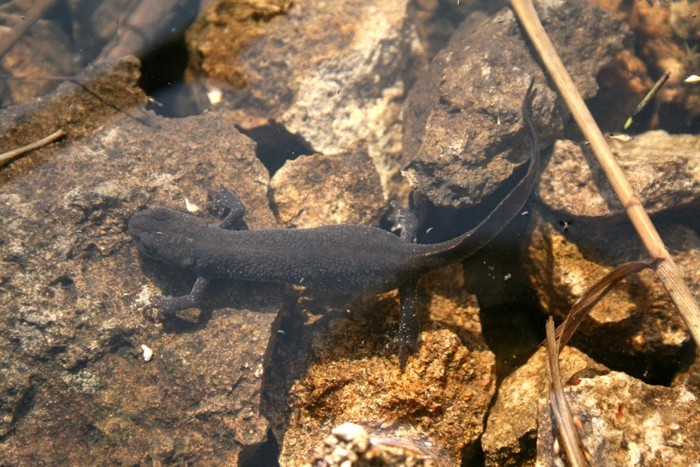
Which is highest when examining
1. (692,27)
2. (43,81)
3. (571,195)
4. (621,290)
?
(692,27)

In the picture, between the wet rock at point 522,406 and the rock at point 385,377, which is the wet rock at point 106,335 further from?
the wet rock at point 522,406

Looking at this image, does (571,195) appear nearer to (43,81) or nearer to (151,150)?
(151,150)

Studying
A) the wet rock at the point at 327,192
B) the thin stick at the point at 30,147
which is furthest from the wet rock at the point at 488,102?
the thin stick at the point at 30,147

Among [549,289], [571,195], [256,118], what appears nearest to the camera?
[549,289]

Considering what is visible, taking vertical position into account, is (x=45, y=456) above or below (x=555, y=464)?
below

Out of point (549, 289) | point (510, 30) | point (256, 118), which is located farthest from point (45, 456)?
point (510, 30)

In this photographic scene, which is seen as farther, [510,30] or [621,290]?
[510,30]
